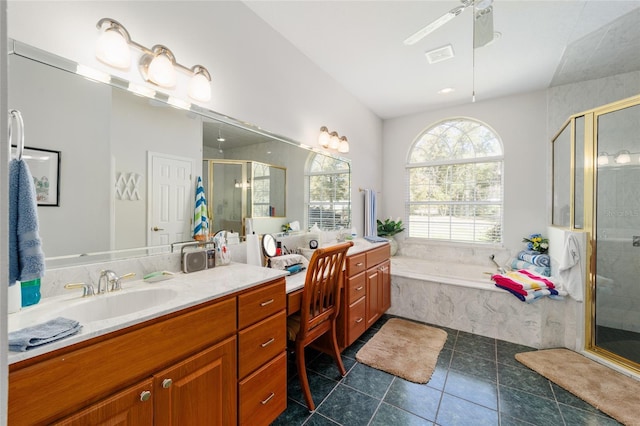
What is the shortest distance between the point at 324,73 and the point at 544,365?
11.0 ft

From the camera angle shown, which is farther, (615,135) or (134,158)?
(615,135)

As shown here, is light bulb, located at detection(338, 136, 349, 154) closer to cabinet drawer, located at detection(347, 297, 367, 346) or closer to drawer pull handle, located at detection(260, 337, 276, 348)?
cabinet drawer, located at detection(347, 297, 367, 346)

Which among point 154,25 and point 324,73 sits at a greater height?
point 324,73

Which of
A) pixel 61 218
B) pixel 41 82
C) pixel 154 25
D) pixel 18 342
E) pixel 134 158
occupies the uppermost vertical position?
pixel 154 25

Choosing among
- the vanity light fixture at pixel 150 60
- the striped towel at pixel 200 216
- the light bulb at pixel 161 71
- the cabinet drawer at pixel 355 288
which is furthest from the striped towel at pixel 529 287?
the light bulb at pixel 161 71

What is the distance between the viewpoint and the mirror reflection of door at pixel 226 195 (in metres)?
1.67

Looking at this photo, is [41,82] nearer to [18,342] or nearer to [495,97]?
[18,342]

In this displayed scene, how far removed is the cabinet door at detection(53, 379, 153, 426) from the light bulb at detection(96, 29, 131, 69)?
138 cm

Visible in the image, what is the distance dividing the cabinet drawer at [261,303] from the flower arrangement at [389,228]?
2.90 m

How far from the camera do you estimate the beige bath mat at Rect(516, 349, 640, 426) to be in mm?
1582

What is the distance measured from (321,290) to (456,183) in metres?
3.10

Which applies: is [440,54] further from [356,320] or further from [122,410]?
[122,410]

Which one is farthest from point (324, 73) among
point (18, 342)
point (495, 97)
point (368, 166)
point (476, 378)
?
point (476, 378)

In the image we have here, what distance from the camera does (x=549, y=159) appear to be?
3176 mm
